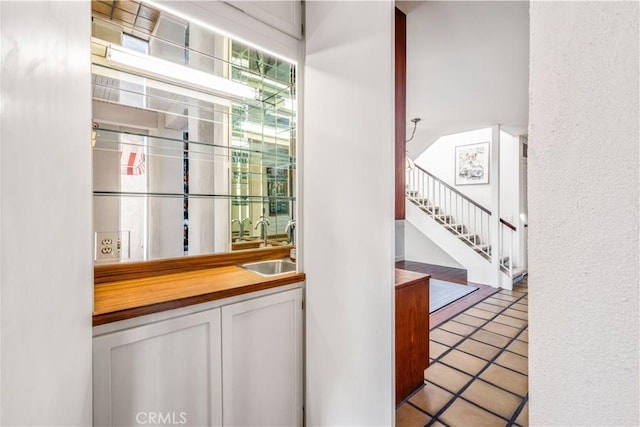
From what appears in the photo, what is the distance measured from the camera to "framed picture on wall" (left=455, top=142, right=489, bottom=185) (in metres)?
5.62

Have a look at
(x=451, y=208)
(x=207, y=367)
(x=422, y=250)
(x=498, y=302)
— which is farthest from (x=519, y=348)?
(x=451, y=208)

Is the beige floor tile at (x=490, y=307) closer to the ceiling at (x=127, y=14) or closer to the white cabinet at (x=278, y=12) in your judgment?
the white cabinet at (x=278, y=12)

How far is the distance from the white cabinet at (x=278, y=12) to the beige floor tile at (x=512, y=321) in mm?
3296

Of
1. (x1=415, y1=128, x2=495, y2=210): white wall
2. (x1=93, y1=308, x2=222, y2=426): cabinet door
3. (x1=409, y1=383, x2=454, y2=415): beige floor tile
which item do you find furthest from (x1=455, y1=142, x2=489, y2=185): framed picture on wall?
(x1=93, y1=308, x2=222, y2=426): cabinet door

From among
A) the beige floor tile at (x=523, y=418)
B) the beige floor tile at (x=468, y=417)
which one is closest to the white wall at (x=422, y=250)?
the beige floor tile at (x=523, y=418)

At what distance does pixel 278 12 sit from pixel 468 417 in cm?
250

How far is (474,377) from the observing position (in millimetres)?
2037

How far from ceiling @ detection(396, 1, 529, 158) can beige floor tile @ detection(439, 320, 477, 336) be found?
8.35 ft

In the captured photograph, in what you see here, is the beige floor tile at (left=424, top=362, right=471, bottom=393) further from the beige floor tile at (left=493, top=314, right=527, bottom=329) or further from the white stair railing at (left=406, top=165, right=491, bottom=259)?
the white stair railing at (left=406, top=165, right=491, bottom=259)

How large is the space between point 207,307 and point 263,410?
619mm

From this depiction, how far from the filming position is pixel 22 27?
409 mm
